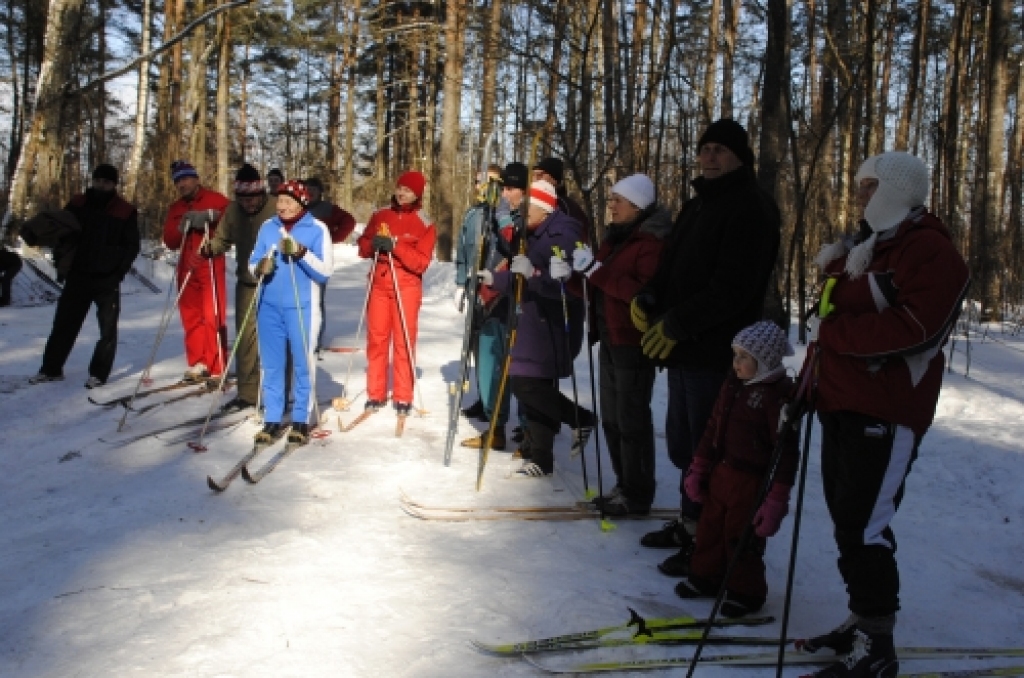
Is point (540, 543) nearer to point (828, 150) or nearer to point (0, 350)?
point (0, 350)

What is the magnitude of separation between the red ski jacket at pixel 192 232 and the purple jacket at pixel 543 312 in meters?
3.33

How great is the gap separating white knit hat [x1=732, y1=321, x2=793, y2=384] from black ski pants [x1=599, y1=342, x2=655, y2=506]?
902 millimetres

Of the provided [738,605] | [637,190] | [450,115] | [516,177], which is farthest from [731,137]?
[450,115]

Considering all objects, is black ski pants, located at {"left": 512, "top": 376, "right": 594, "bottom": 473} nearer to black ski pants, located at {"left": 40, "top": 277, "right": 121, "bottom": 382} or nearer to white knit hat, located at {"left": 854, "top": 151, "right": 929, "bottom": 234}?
white knit hat, located at {"left": 854, "top": 151, "right": 929, "bottom": 234}

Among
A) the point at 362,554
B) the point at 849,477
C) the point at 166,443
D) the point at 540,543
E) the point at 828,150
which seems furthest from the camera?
the point at 828,150

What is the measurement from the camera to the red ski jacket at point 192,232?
23.7 ft

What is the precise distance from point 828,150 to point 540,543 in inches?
837

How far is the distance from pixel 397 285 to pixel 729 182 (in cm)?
338

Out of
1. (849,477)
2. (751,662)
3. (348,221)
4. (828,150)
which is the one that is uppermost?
(828,150)

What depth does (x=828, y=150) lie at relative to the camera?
2253cm

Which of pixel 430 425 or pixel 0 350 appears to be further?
pixel 0 350

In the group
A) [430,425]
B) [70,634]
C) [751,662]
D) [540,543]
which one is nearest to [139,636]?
[70,634]

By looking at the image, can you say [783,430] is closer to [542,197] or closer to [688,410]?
[688,410]

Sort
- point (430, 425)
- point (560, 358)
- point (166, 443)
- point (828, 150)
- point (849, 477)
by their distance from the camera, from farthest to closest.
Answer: point (828, 150) → point (430, 425) → point (166, 443) → point (560, 358) → point (849, 477)
